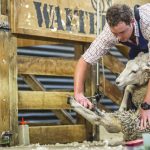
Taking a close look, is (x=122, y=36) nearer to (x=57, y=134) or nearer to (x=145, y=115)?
(x=145, y=115)

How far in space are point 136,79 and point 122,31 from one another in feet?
1.57

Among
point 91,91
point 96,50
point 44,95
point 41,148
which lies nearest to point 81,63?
point 96,50

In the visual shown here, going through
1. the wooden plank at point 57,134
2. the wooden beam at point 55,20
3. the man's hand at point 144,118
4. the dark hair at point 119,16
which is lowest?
the wooden plank at point 57,134

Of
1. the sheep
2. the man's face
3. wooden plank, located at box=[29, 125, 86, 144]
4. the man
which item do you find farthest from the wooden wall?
the man's face

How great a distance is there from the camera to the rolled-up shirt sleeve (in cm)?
379

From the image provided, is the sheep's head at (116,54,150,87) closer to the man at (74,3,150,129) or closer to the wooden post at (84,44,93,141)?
the man at (74,3,150,129)

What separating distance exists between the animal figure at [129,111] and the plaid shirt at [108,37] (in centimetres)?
23

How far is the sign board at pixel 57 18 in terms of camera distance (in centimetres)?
518

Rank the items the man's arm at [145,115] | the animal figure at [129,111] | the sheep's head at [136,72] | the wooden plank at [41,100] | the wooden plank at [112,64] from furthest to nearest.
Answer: the wooden plank at [112,64] < the wooden plank at [41,100] < the sheep's head at [136,72] < the animal figure at [129,111] < the man's arm at [145,115]

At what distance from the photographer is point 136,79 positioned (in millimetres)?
3793

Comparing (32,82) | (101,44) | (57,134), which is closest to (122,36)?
(101,44)

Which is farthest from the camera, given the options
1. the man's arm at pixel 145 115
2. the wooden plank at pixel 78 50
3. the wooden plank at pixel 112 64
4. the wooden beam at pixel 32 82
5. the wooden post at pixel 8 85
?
the wooden beam at pixel 32 82

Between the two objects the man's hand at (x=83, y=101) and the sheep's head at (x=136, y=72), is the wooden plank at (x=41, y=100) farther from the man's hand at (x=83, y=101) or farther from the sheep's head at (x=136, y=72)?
the sheep's head at (x=136, y=72)

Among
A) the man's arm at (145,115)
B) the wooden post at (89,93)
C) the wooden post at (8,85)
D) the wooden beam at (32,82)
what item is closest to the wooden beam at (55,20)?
the wooden post at (8,85)
